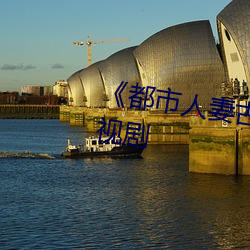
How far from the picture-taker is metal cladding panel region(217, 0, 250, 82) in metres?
59.0

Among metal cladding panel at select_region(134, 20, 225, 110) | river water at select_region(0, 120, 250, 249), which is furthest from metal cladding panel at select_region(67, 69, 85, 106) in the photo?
river water at select_region(0, 120, 250, 249)

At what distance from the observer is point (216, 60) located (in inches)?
3189

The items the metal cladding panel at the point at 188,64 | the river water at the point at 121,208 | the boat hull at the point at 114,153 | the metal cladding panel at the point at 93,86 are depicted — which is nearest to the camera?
the river water at the point at 121,208

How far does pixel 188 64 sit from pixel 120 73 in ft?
106

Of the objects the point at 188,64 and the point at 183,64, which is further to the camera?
the point at 183,64

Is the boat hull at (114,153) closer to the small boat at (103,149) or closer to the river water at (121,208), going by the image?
the small boat at (103,149)

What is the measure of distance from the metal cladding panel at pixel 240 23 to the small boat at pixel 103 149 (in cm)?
1235

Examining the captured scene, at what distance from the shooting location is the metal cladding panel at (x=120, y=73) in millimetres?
108375

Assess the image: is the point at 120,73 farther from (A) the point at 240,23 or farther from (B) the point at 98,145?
(A) the point at 240,23

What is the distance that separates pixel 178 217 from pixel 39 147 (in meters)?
45.4

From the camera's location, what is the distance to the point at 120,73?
113m

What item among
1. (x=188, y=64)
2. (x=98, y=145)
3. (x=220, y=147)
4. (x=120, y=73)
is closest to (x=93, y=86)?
(x=120, y=73)

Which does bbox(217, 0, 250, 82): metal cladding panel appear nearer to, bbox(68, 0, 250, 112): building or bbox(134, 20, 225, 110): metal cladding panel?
bbox(68, 0, 250, 112): building

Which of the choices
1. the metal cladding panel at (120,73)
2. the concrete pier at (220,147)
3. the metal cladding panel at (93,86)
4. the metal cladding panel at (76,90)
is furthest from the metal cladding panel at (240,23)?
the metal cladding panel at (76,90)
